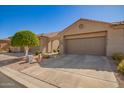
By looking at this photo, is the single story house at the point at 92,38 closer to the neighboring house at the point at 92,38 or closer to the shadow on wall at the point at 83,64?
the neighboring house at the point at 92,38

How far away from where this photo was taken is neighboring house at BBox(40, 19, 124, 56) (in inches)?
469

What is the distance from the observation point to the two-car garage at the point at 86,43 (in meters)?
13.1

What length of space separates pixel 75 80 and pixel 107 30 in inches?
329

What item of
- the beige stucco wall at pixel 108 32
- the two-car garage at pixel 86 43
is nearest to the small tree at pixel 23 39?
the two-car garage at pixel 86 43

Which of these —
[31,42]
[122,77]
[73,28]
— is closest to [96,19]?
[73,28]

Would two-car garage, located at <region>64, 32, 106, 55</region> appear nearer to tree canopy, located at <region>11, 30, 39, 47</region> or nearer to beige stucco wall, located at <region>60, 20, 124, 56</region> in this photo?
beige stucco wall, located at <region>60, 20, 124, 56</region>

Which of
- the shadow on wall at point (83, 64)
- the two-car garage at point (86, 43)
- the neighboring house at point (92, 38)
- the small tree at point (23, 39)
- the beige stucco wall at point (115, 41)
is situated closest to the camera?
the shadow on wall at point (83, 64)

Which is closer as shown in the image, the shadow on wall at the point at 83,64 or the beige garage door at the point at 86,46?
the shadow on wall at the point at 83,64

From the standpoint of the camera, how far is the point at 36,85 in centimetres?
566

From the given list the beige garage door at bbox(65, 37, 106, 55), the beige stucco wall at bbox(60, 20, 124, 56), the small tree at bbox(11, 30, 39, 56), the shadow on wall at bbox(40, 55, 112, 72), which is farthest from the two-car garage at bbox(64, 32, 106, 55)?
the small tree at bbox(11, 30, 39, 56)

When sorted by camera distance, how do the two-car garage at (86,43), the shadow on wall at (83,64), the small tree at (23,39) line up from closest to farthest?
1. the shadow on wall at (83,64)
2. the small tree at (23,39)
3. the two-car garage at (86,43)

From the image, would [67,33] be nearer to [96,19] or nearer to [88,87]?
[96,19]
